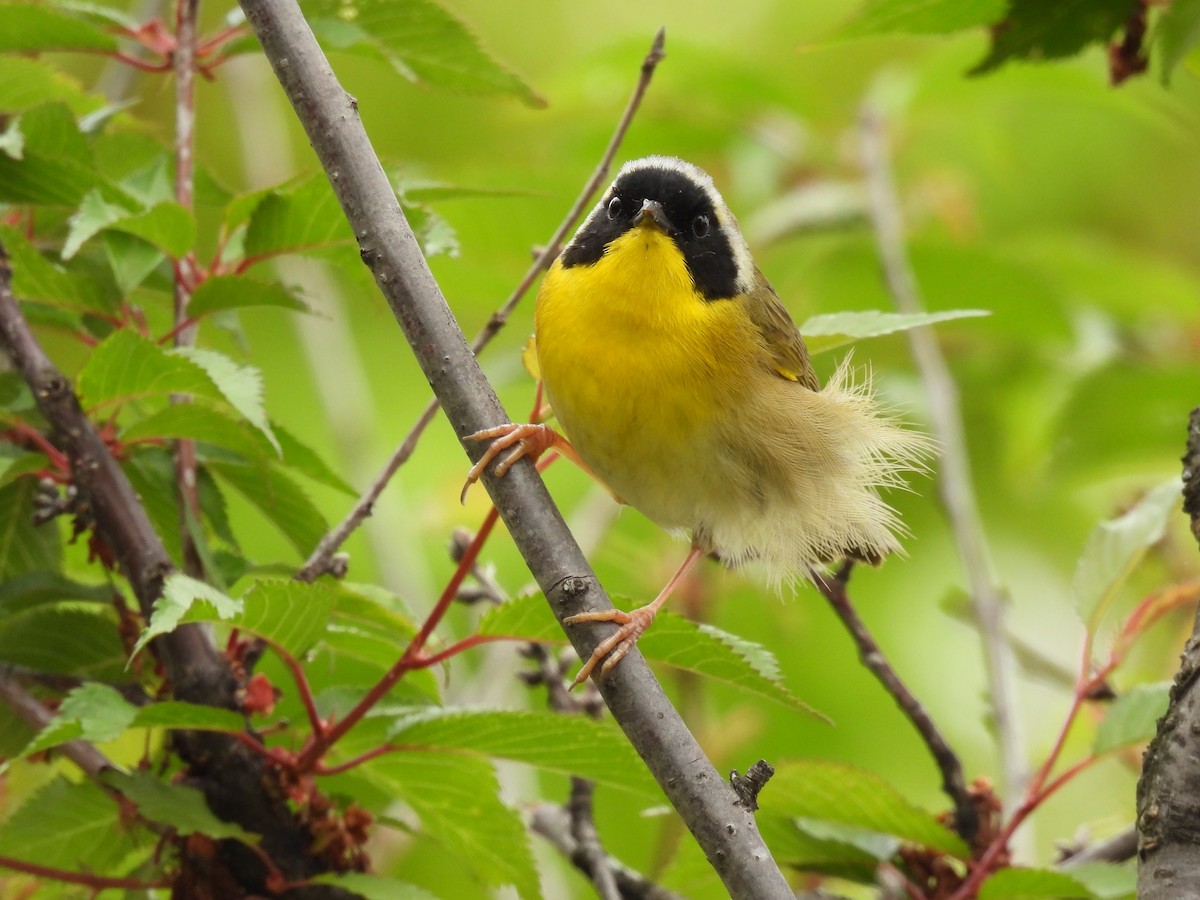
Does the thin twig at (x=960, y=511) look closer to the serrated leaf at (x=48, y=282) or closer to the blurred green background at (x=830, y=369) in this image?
the blurred green background at (x=830, y=369)

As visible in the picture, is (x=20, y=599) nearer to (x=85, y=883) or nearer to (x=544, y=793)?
(x=85, y=883)

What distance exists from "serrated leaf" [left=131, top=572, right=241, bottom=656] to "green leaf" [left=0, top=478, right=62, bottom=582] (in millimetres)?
748

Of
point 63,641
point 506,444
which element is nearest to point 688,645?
point 506,444

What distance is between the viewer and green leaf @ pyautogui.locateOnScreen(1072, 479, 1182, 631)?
2.69 metres

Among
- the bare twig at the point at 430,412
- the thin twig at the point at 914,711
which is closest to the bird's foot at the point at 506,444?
the bare twig at the point at 430,412

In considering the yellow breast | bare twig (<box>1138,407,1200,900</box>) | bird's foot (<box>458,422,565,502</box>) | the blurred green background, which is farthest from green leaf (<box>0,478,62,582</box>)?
bare twig (<box>1138,407,1200,900</box>)

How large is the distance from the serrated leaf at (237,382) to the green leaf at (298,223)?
28 centimetres

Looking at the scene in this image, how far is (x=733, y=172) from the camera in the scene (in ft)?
17.8

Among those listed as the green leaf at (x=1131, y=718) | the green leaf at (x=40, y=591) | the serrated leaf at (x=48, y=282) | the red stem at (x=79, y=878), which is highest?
the serrated leaf at (x=48, y=282)

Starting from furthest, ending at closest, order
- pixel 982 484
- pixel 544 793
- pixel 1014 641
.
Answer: pixel 982 484, pixel 544 793, pixel 1014 641

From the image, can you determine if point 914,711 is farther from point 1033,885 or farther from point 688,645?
point 688,645

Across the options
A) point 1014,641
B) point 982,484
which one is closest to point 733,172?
point 982,484

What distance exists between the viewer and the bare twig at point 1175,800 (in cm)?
191

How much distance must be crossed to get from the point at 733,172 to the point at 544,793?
2505 mm
